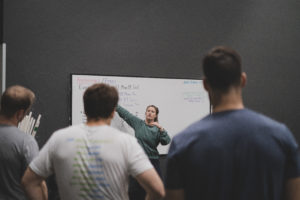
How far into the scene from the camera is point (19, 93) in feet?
5.15

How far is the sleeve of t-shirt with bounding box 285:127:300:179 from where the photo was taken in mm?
939

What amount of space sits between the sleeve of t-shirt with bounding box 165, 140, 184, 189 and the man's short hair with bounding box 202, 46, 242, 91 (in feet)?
0.80

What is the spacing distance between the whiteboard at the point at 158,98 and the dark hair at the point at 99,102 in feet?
6.41

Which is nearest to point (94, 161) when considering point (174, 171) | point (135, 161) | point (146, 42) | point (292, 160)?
point (135, 161)

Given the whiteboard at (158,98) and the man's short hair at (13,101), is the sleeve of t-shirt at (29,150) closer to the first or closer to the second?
the man's short hair at (13,101)

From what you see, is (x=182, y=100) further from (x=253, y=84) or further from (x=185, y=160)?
(x=185, y=160)

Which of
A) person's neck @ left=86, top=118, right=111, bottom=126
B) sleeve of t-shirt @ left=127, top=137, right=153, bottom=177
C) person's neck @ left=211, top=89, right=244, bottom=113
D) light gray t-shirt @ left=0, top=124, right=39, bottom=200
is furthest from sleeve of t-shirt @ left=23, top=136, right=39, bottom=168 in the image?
person's neck @ left=211, top=89, right=244, bottom=113

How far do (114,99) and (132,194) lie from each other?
6.84 ft

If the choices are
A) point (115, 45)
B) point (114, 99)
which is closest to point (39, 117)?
point (115, 45)

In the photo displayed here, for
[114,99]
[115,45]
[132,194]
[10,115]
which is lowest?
[132,194]

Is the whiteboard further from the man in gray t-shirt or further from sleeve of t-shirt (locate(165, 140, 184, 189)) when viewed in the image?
sleeve of t-shirt (locate(165, 140, 184, 189))

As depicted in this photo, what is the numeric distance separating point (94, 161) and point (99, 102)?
0.24m

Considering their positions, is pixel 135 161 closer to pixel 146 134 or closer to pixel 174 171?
pixel 174 171

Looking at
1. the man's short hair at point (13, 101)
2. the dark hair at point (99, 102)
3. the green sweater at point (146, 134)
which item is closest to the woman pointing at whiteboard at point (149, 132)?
the green sweater at point (146, 134)
